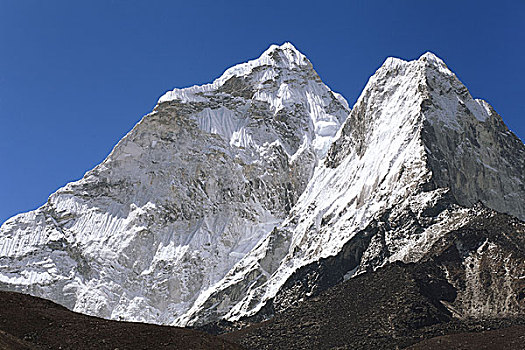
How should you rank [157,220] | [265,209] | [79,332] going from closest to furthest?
[79,332]
[157,220]
[265,209]

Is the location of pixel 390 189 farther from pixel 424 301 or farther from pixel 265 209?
pixel 265 209

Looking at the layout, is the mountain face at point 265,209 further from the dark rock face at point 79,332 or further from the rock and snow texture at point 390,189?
the dark rock face at point 79,332

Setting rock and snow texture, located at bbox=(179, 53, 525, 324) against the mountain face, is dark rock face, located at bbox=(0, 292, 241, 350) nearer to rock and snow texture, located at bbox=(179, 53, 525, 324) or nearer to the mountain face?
the mountain face

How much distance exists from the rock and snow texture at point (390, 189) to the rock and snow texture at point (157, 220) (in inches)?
603

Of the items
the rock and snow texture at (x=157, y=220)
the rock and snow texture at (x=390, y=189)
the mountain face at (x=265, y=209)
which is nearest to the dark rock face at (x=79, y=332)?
the mountain face at (x=265, y=209)

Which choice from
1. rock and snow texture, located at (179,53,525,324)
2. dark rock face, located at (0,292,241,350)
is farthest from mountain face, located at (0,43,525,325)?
dark rock face, located at (0,292,241,350)

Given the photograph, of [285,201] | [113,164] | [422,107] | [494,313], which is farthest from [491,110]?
[113,164]

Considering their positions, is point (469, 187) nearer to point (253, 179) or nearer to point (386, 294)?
point (386, 294)

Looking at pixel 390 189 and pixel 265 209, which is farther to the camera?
pixel 265 209

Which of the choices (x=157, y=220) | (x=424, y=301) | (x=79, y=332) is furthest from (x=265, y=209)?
(x=79, y=332)

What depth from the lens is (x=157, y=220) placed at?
180875mm

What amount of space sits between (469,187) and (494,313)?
41.9m

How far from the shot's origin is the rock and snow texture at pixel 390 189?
407ft

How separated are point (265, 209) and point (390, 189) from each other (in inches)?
2155
